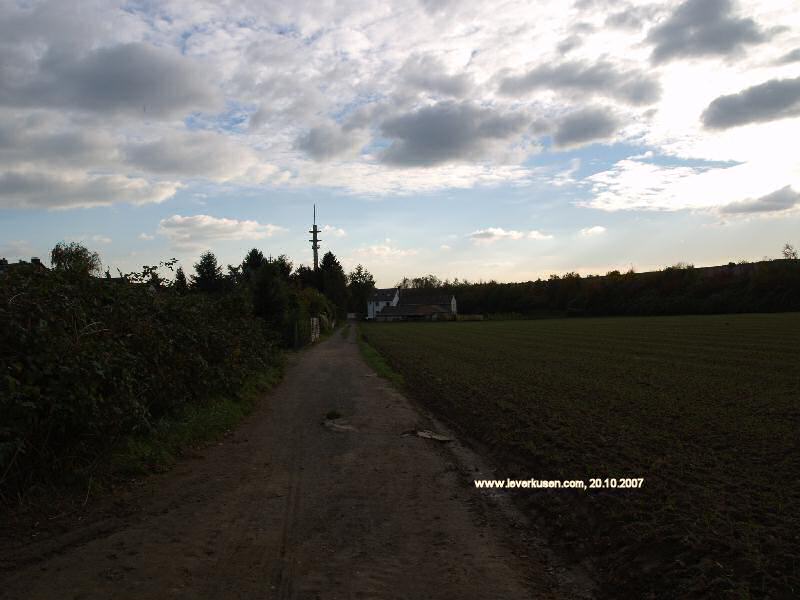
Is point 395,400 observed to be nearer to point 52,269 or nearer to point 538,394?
point 538,394

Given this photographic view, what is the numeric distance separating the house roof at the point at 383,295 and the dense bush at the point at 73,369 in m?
135

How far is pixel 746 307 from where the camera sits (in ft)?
260

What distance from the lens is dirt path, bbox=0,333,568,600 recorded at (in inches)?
164

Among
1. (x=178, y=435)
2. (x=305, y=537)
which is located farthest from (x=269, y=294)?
(x=305, y=537)

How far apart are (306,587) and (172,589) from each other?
885 mm

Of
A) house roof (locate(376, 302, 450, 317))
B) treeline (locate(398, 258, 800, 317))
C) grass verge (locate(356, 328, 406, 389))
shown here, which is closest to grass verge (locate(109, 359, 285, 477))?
grass verge (locate(356, 328, 406, 389))

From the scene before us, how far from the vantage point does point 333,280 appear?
90562mm

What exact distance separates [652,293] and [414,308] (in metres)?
46.3

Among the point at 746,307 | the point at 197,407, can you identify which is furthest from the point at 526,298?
the point at 197,407

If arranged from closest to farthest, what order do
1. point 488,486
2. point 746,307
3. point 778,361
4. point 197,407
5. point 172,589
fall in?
point 172,589 < point 488,486 < point 197,407 < point 778,361 < point 746,307

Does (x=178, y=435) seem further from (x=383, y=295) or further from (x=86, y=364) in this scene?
(x=383, y=295)

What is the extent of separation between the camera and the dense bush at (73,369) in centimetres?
560

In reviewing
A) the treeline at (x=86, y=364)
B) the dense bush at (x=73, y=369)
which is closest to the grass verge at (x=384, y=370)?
the treeline at (x=86, y=364)

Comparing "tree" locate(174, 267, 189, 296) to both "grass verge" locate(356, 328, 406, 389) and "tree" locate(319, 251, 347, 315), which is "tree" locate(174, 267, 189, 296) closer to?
"grass verge" locate(356, 328, 406, 389)
